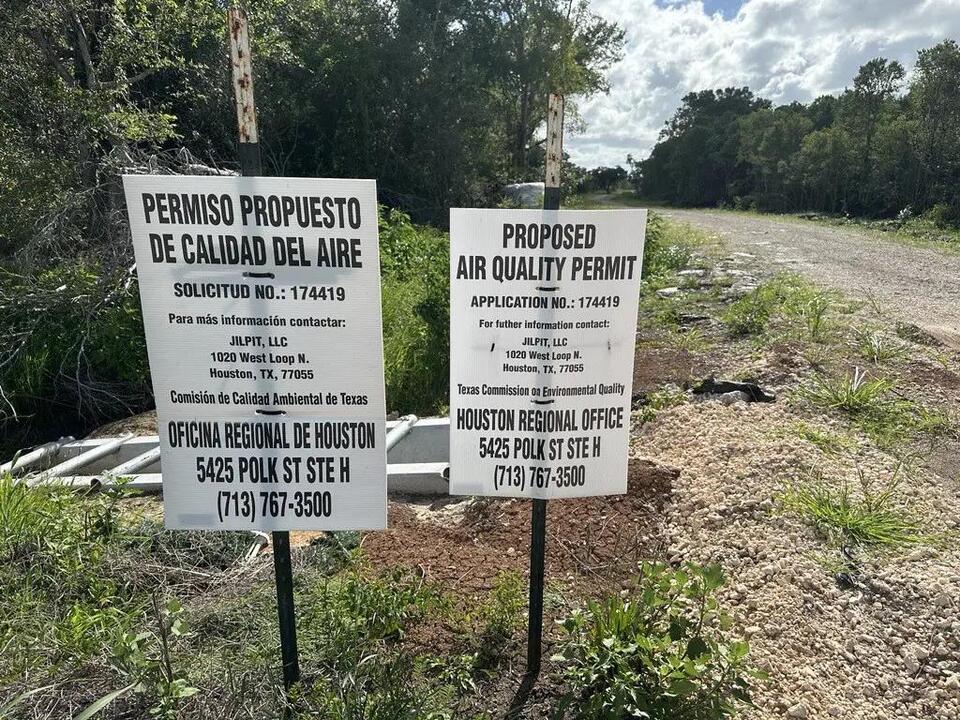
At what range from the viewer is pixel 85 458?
4.86 meters

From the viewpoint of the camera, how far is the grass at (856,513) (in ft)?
10.2

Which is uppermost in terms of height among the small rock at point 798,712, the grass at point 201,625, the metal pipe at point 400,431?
the grass at point 201,625

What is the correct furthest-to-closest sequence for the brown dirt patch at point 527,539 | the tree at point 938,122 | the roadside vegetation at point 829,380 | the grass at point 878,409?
1. the tree at point 938,122
2. the grass at point 878,409
3. the roadside vegetation at point 829,380
4. the brown dirt patch at point 527,539

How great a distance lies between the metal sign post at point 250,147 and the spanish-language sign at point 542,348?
0.65m

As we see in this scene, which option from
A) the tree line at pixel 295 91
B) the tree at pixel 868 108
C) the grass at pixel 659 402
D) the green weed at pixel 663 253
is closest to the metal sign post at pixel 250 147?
the grass at pixel 659 402

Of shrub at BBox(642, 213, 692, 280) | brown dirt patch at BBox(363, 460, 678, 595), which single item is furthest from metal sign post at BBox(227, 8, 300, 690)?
shrub at BBox(642, 213, 692, 280)

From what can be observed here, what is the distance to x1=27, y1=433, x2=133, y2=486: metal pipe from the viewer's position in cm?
445

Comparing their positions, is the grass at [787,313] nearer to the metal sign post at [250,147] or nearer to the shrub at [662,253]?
the shrub at [662,253]

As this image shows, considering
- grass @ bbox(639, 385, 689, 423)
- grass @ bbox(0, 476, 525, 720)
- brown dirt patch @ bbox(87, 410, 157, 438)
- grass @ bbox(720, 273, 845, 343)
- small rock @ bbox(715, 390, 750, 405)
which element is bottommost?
brown dirt patch @ bbox(87, 410, 157, 438)

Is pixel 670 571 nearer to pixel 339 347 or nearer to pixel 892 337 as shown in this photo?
pixel 339 347

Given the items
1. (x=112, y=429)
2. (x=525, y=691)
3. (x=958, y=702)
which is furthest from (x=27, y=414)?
(x=958, y=702)

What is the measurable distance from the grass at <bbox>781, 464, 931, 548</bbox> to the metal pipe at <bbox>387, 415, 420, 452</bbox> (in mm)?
2751

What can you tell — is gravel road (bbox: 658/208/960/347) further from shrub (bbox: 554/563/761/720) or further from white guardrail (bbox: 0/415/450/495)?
shrub (bbox: 554/563/761/720)

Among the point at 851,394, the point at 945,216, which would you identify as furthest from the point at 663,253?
the point at 945,216
